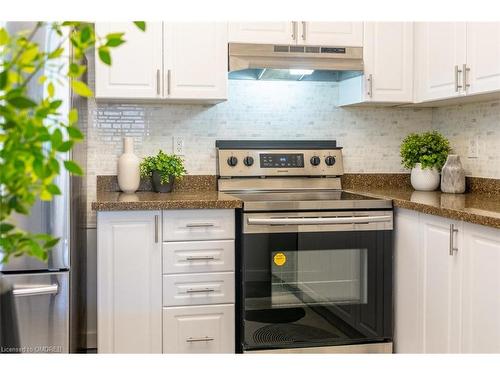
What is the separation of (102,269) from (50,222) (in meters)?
0.35

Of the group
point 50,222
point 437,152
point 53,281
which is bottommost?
point 53,281

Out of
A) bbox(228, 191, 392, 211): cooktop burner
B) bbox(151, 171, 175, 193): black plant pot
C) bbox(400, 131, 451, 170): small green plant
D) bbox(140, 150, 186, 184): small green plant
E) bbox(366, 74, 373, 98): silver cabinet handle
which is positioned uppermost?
bbox(366, 74, 373, 98): silver cabinet handle

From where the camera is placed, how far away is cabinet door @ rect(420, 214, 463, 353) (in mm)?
2350

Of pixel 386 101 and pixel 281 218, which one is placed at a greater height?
pixel 386 101

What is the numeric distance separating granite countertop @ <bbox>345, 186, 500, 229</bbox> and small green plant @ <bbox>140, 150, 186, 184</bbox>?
3.30ft

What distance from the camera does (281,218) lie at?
275 centimetres

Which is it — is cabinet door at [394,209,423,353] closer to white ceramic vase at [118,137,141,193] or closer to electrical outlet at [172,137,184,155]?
electrical outlet at [172,137,184,155]

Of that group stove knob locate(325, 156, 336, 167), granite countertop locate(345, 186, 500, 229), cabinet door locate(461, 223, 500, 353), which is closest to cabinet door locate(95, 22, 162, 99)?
stove knob locate(325, 156, 336, 167)

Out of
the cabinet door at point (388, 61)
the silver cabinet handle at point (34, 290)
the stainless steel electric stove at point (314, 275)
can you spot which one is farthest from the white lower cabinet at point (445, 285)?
the silver cabinet handle at point (34, 290)

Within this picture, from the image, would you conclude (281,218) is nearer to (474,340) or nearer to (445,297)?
(445,297)

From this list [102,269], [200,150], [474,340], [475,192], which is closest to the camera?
[474,340]
